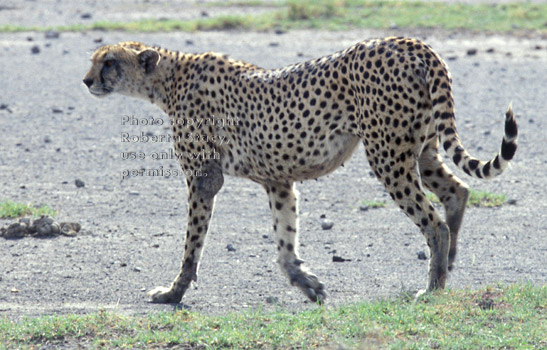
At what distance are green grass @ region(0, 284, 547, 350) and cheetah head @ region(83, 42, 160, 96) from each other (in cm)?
168

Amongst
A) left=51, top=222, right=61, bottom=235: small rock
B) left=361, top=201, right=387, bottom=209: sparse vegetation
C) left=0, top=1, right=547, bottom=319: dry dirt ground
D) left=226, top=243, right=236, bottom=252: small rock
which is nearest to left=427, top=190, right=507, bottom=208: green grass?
left=0, top=1, right=547, bottom=319: dry dirt ground

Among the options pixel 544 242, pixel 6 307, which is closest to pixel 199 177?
pixel 6 307

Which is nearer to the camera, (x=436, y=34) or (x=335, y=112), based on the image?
(x=335, y=112)

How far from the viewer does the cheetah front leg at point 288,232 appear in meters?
5.42

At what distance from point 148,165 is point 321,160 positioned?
11.8 feet

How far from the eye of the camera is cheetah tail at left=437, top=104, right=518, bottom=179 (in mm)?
4512

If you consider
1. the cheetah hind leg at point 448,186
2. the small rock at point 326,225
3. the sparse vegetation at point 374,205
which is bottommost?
the small rock at point 326,225

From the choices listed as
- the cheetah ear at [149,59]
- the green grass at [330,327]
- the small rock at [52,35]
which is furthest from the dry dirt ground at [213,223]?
the small rock at [52,35]

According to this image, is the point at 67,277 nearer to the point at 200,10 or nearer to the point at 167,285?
the point at 167,285

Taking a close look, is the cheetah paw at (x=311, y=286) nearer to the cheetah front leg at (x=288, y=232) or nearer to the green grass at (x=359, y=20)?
the cheetah front leg at (x=288, y=232)

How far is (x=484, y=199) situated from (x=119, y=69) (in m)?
3.05

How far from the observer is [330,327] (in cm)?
444

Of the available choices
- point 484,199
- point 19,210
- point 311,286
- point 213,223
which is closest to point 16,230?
point 19,210

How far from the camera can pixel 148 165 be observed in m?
8.66
